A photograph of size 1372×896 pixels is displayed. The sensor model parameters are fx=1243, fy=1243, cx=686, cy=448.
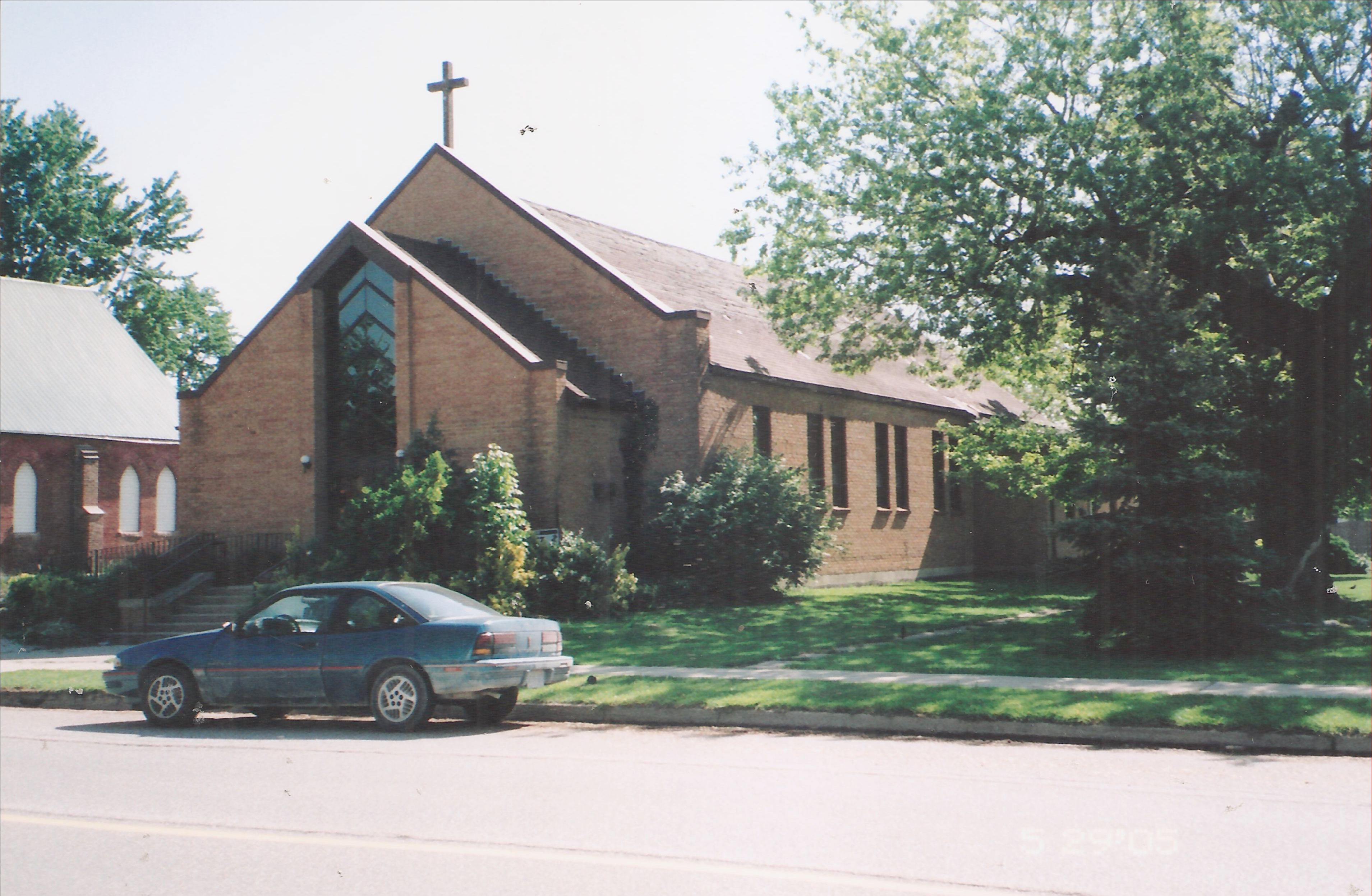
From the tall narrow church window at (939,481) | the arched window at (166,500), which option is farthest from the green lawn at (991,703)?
the arched window at (166,500)

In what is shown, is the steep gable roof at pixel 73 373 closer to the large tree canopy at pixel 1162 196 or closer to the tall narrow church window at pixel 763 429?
the tall narrow church window at pixel 763 429

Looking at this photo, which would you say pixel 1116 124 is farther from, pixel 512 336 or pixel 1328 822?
pixel 1328 822

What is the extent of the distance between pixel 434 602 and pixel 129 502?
32.1 meters

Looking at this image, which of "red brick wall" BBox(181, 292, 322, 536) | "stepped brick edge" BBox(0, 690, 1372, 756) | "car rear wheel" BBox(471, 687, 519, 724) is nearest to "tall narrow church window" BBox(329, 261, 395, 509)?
"red brick wall" BBox(181, 292, 322, 536)

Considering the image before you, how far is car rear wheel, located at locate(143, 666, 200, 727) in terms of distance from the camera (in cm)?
1298

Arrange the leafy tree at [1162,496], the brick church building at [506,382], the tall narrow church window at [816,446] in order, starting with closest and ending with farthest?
the leafy tree at [1162,496]
the brick church building at [506,382]
the tall narrow church window at [816,446]

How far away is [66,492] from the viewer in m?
37.8

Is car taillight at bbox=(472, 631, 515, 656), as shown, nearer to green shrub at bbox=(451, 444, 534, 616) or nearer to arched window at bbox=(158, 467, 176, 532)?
green shrub at bbox=(451, 444, 534, 616)

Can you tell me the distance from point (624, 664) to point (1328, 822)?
9.66 metres

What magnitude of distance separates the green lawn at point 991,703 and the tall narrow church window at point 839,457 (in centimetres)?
1785

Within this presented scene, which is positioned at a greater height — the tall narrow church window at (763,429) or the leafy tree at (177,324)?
the leafy tree at (177,324)

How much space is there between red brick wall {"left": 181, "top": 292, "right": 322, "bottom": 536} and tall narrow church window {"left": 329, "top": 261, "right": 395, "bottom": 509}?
564mm

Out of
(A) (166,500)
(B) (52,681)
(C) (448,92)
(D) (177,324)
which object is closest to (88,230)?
(D) (177,324)

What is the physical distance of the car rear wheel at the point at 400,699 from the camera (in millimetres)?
11930
